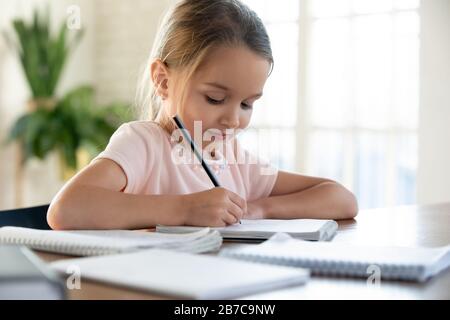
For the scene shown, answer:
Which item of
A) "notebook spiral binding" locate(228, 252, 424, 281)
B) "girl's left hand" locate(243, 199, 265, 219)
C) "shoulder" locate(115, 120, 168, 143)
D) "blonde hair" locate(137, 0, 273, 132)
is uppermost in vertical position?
"blonde hair" locate(137, 0, 273, 132)

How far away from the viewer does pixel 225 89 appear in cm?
134

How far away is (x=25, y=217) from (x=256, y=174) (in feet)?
1.87

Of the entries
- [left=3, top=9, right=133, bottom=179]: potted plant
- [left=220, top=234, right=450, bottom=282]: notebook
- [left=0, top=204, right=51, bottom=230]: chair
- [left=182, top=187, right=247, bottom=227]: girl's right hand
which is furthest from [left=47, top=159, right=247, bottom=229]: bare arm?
[left=3, top=9, right=133, bottom=179]: potted plant

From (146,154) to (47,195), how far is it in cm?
364

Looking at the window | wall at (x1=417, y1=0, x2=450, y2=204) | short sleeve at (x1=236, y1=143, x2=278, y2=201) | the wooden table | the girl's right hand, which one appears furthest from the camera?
the window

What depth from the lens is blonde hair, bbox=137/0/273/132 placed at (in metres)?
1.41

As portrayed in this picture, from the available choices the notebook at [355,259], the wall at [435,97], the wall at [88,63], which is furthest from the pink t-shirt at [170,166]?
the wall at [88,63]

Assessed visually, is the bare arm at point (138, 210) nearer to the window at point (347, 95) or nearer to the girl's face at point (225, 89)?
the girl's face at point (225, 89)

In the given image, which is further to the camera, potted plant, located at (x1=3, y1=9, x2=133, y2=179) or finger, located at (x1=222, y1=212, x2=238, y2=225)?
potted plant, located at (x1=3, y1=9, x2=133, y2=179)

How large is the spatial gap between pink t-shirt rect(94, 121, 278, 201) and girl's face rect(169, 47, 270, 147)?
3.4 inches

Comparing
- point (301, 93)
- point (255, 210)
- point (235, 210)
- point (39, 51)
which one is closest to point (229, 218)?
point (235, 210)

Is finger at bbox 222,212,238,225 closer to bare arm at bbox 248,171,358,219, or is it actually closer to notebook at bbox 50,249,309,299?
bare arm at bbox 248,171,358,219

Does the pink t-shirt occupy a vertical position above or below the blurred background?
below
